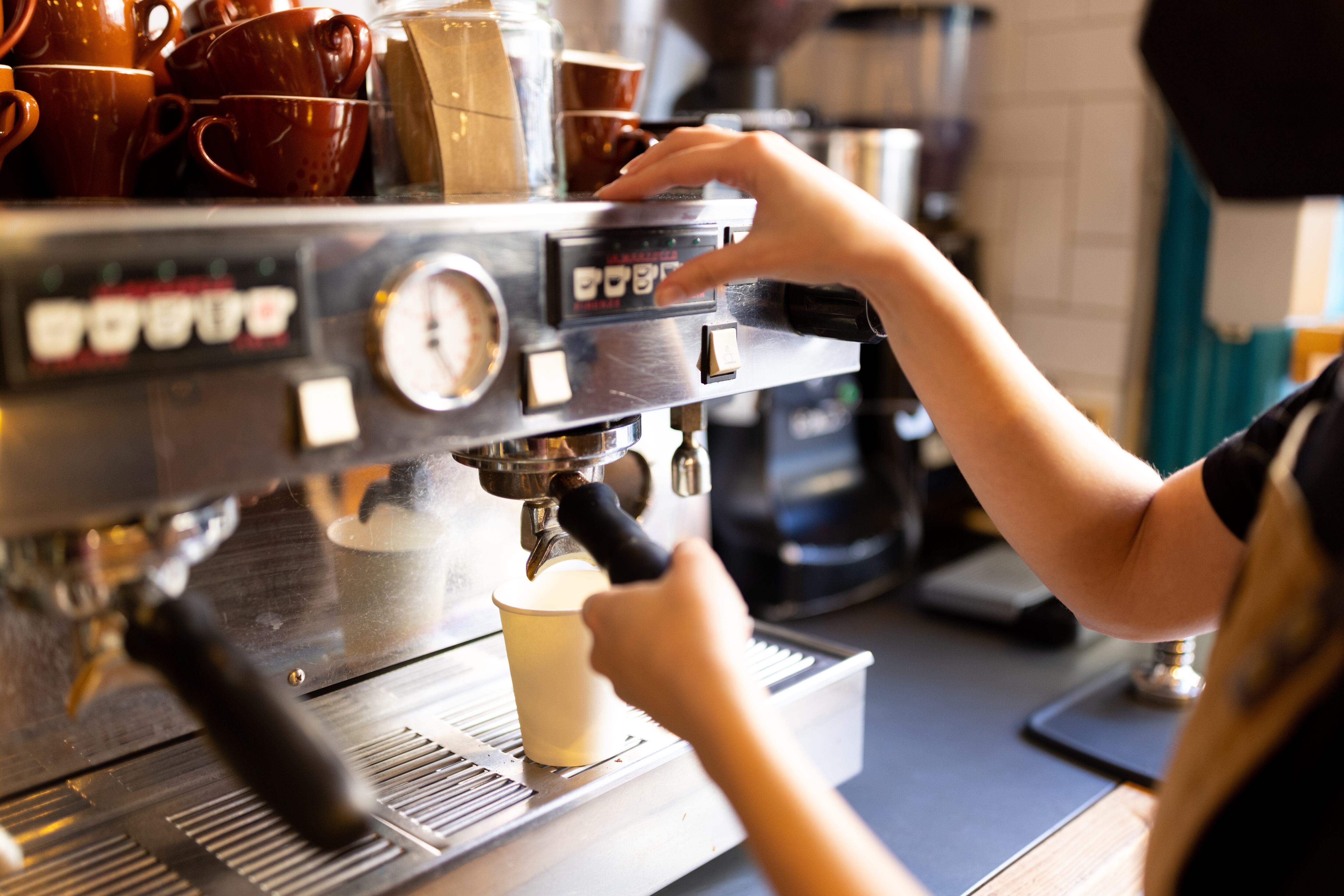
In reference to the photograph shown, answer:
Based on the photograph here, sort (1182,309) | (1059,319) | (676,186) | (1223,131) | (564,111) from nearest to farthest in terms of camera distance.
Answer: (1223,131)
(676,186)
(564,111)
(1182,309)
(1059,319)

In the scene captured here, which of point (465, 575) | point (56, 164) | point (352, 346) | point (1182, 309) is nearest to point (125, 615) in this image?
point (352, 346)

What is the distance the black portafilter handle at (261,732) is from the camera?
0.40 m

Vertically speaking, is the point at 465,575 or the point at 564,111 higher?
the point at 564,111

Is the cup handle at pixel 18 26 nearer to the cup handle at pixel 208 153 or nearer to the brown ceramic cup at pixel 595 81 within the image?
the cup handle at pixel 208 153

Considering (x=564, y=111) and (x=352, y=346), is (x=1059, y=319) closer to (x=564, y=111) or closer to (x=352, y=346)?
(x=564, y=111)

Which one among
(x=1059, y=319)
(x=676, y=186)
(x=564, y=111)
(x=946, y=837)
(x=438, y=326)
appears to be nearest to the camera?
(x=438, y=326)

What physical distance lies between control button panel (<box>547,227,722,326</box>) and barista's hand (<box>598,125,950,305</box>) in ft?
0.04

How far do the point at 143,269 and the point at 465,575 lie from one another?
470 millimetres

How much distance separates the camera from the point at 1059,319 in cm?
180

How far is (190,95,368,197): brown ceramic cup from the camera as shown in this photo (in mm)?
599

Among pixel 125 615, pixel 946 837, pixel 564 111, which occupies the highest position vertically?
pixel 564 111

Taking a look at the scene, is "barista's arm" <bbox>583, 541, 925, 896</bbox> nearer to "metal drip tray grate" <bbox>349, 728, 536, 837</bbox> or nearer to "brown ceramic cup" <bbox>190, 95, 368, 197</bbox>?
"metal drip tray grate" <bbox>349, 728, 536, 837</bbox>

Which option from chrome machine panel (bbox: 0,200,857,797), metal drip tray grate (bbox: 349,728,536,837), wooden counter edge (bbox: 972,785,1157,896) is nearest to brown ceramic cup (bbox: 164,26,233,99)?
chrome machine panel (bbox: 0,200,857,797)

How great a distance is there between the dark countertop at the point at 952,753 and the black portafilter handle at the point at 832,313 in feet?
1.14
